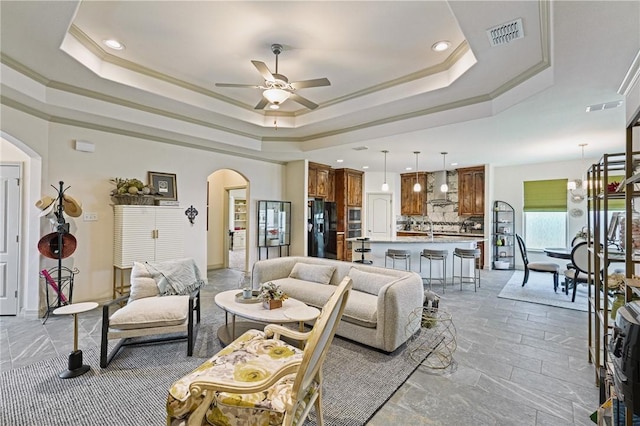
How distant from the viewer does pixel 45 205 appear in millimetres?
3863

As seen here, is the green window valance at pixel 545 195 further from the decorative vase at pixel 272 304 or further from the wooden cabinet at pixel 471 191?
the decorative vase at pixel 272 304

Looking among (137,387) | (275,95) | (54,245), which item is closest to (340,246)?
(275,95)

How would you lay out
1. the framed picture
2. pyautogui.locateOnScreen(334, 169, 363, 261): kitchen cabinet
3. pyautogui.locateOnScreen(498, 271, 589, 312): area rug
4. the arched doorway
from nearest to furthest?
1. pyautogui.locateOnScreen(498, 271, 589, 312): area rug
2. the framed picture
3. the arched doorway
4. pyautogui.locateOnScreen(334, 169, 363, 261): kitchen cabinet

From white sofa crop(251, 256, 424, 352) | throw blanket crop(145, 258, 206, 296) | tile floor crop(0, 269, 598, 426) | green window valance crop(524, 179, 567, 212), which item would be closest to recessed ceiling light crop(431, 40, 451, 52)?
white sofa crop(251, 256, 424, 352)

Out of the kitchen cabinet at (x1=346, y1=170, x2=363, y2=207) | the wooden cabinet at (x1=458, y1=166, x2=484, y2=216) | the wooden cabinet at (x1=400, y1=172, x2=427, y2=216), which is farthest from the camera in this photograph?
the wooden cabinet at (x1=400, y1=172, x2=427, y2=216)

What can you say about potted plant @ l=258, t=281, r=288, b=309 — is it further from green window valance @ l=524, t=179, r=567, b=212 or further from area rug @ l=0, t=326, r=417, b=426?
green window valance @ l=524, t=179, r=567, b=212

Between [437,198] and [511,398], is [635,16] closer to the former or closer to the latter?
[511,398]

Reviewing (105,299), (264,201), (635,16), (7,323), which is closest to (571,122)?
(635,16)

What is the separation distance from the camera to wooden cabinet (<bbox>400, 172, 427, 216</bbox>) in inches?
362

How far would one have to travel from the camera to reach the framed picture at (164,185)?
5.16 m

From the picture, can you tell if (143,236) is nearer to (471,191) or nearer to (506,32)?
(506,32)

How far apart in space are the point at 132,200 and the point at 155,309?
2.39m

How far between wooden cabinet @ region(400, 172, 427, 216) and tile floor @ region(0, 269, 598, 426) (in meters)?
4.85

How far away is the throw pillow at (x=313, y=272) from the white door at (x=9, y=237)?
3640mm
